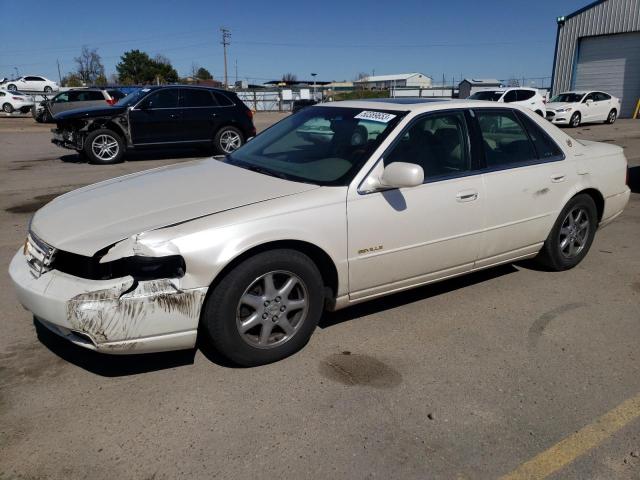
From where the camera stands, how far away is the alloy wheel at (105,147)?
11.5 m

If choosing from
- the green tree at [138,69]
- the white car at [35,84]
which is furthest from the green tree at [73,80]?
the white car at [35,84]

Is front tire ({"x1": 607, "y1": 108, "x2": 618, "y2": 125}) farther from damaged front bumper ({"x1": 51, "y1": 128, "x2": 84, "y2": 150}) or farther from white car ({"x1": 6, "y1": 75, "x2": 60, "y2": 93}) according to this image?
white car ({"x1": 6, "y1": 75, "x2": 60, "y2": 93})

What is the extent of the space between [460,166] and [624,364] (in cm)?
166

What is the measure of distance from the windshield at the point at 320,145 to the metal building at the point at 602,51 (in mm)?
29349

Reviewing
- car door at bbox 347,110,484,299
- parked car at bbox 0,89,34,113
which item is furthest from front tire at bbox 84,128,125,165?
parked car at bbox 0,89,34,113

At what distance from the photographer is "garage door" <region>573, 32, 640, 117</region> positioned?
2822 centimetres

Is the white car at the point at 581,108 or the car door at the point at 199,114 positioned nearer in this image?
the car door at the point at 199,114

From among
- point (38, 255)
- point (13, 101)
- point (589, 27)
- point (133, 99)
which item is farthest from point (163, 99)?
point (589, 27)

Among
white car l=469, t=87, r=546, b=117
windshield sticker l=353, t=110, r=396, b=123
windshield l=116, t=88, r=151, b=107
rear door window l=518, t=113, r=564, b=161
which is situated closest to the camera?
windshield sticker l=353, t=110, r=396, b=123

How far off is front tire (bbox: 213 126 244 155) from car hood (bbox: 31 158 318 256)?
9.11 metres

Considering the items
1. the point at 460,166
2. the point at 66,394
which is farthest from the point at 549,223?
the point at 66,394

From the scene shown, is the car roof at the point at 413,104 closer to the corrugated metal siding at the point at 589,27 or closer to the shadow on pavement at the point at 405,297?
the shadow on pavement at the point at 405,297

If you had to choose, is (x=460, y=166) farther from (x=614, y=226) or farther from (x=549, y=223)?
(x=614, y=226)

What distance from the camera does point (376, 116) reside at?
384cm
